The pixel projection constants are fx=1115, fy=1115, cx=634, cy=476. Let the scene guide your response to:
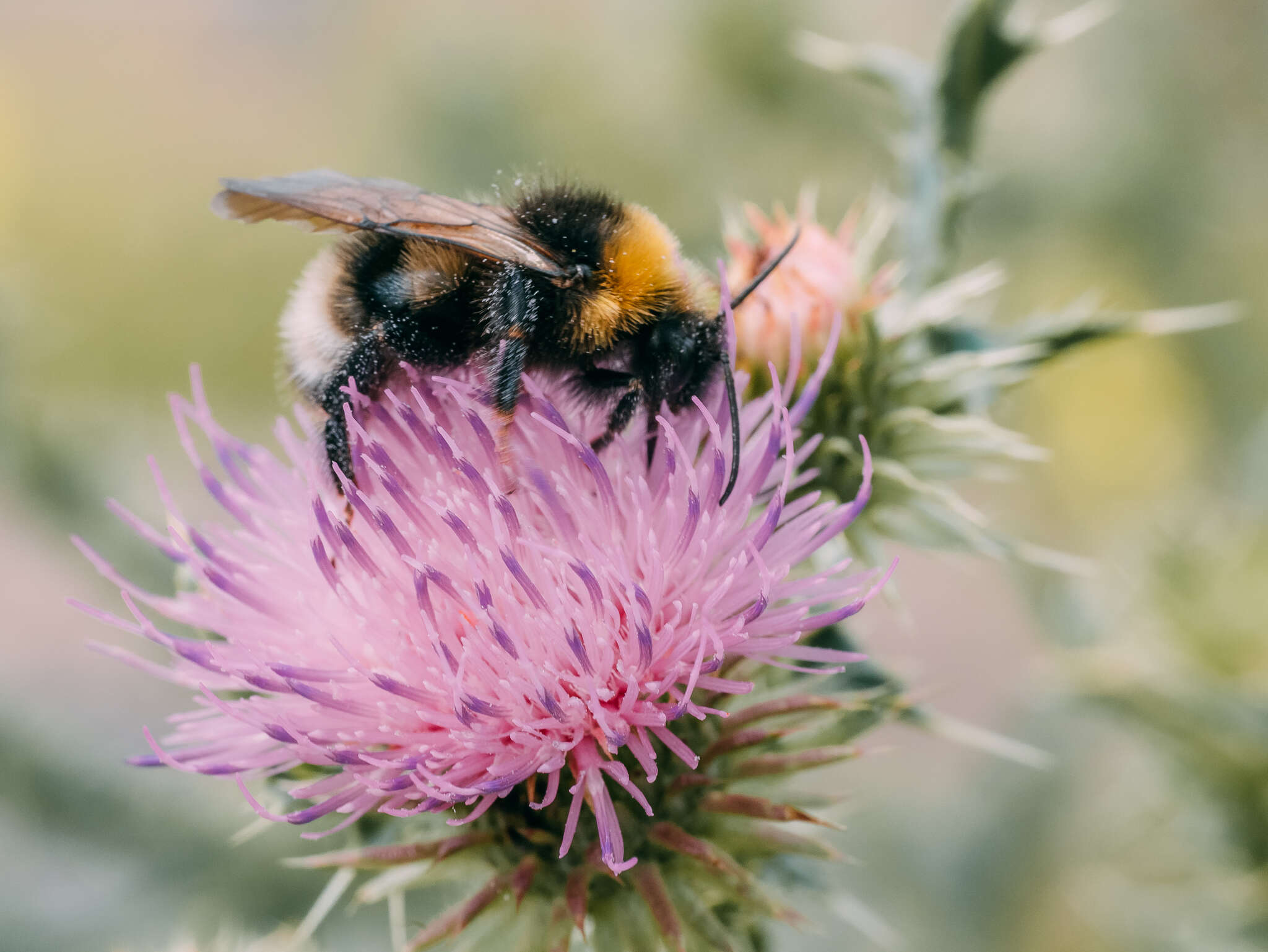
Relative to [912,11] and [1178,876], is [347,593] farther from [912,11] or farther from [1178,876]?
[912,11]

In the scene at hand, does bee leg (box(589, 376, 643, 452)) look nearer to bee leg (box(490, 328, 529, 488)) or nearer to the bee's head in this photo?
the bee's head

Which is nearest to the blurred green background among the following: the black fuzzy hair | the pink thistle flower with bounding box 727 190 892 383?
the black fuzzy hair

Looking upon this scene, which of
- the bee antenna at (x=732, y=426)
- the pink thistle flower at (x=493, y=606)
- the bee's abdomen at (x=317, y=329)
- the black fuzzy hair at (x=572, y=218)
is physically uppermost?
the black fuzzy hair at (x=572, y=218)

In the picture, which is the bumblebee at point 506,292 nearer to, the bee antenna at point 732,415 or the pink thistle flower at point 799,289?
the bee antenna at point 732,415

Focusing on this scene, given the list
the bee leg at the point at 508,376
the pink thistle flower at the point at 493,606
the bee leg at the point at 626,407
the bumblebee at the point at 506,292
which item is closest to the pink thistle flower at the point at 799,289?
the pink thistle flower at the point at 493,606

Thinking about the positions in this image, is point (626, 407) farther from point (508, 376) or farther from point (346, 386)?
point (346, 386)

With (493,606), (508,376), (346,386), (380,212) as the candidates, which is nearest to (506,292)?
(508,376)

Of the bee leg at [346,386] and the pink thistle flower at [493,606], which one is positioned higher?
the bee leg at [346,386]

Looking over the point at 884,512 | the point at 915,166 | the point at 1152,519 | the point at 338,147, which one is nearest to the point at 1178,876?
the point at 1152,519
